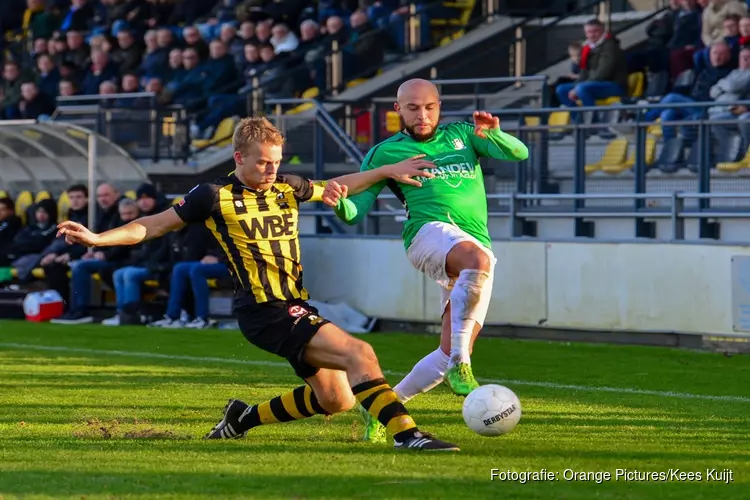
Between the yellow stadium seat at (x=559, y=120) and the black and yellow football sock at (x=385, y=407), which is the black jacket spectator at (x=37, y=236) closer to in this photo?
the yellow stadium seat at (x=559, y=120)

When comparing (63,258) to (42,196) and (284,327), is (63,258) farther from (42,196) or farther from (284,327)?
(284,327)

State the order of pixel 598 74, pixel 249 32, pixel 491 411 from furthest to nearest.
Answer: pixel 249 32 < pixel 598 74 < pixel 491 411

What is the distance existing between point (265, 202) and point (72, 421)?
7.11 ft

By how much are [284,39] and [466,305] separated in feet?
55.8

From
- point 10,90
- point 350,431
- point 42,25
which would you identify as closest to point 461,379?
point 350,431

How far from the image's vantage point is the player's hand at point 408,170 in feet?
26.6

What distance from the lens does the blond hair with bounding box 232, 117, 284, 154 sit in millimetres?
A: 7379

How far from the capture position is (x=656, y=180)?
596 inches

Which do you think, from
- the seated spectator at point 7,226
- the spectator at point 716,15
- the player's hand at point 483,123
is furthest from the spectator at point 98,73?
the player's hand at point 483,123

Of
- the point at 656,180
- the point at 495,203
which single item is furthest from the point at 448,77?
the point at 656,180

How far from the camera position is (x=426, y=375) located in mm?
8289

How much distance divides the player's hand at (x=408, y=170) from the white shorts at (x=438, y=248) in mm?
393

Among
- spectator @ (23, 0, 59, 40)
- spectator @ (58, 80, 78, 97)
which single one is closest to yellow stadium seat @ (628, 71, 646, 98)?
spectator @ (58, 80, 78, 97)

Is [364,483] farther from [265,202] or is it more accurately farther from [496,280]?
[496,280]
